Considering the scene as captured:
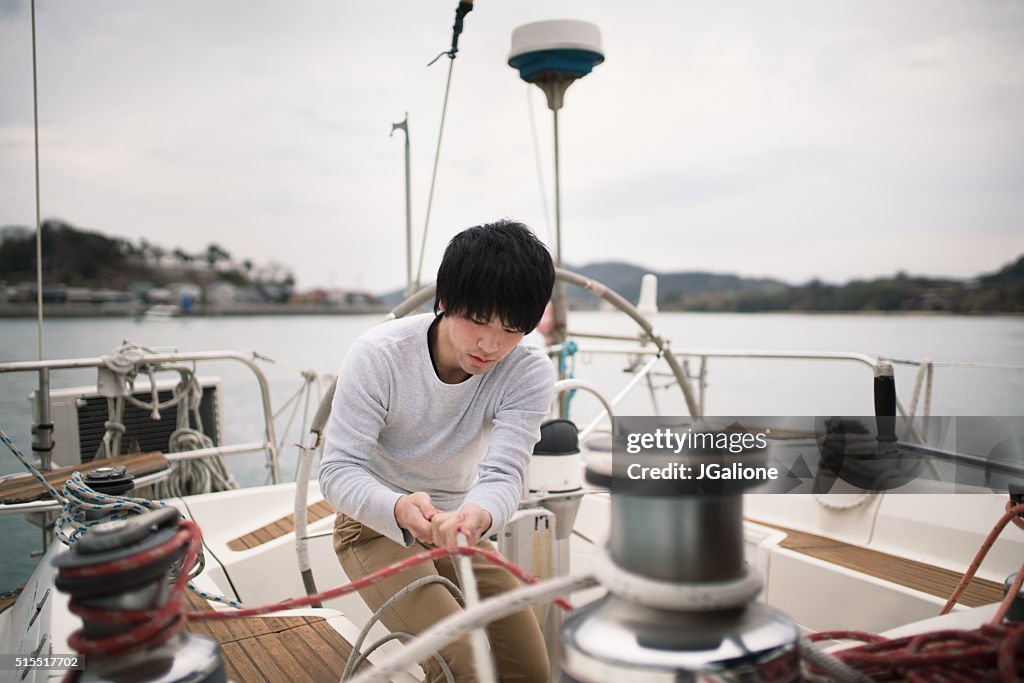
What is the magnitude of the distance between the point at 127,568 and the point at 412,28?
699 cm

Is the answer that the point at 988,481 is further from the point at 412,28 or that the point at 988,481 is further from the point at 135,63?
the point at 135,63

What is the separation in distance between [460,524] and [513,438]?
1.14 ft

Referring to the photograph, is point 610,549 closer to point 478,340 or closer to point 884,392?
point 478,340

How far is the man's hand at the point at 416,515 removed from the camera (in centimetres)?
113

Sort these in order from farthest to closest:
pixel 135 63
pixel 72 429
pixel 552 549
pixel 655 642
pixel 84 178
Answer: pixel 84 178, pixel 135 63, pixel 72 429, pixel 552 549, pixel 655 642

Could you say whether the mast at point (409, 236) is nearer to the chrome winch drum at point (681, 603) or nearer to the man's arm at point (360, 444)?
the man's arm at point (360, 444)

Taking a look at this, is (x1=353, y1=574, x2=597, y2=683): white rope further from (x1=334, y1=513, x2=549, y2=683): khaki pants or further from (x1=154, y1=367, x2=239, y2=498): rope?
(x1=154, y1=367, x2=239, y2=498): rope

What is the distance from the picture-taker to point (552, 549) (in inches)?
72.4

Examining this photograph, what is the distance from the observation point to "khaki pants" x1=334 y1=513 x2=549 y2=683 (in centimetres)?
131

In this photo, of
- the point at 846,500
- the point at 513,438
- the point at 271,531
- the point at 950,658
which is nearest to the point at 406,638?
the point at 513,438

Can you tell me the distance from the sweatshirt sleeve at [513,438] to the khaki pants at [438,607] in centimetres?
21

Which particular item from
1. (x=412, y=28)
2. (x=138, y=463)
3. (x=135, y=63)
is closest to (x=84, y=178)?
(x=135, y=63)

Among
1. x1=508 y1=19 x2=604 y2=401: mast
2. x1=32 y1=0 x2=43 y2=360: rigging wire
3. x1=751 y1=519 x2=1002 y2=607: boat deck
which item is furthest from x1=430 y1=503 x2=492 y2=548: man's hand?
x1=32 y1=0 x2=43 y2=360: rigging wire

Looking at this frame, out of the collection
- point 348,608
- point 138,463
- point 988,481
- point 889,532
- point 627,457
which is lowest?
point 348,608
